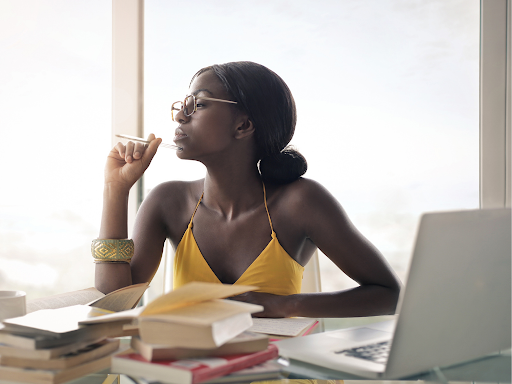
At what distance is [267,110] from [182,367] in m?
1.14

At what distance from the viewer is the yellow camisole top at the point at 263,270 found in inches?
57.8

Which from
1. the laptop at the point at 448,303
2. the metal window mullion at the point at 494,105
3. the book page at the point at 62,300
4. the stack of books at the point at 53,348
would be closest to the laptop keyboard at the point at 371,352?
the laptop at the point at 448,303

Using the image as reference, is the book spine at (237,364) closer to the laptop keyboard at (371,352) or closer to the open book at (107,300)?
the laptop keyboard at (371,352)

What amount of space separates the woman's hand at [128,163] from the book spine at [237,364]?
3.52ft

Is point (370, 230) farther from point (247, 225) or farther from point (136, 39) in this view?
point (136, 39)

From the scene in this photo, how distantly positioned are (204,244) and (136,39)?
1.36m

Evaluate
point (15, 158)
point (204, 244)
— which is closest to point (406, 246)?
point (204, 244)

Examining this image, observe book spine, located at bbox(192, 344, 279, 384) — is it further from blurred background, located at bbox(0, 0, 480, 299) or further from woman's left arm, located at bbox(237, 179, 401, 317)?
blurred background, located at bbox(0, 0, 480, 299)

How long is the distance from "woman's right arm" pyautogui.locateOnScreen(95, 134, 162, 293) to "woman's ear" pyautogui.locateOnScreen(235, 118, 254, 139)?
33 cm

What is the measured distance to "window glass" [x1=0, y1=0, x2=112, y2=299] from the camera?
2.34 m

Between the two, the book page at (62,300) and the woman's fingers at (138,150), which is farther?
the woman's fingers at (138,150)

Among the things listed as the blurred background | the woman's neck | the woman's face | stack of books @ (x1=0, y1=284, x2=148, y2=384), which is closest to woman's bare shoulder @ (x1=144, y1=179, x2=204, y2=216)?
the woman's neck

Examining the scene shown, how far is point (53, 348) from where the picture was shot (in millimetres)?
627

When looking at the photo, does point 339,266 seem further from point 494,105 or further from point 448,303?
point 494,105
